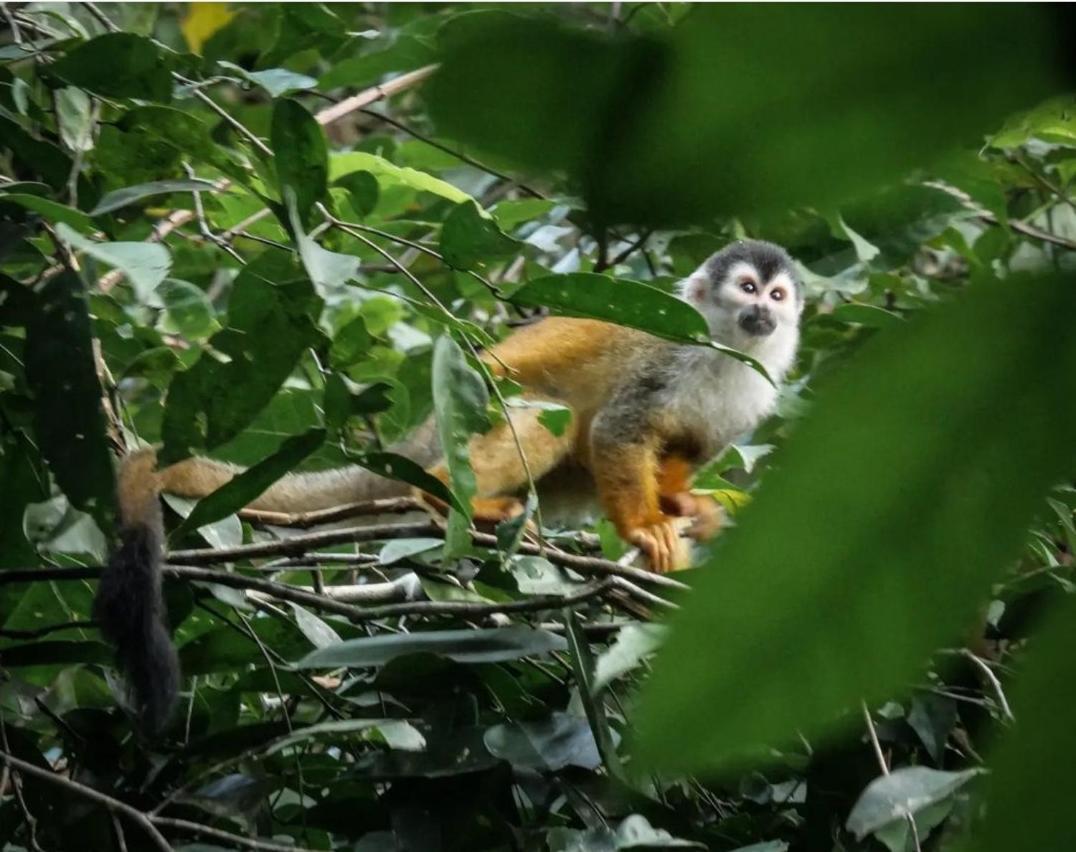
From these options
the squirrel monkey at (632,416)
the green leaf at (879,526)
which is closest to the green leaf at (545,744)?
the squirrel monkey at (632,416)

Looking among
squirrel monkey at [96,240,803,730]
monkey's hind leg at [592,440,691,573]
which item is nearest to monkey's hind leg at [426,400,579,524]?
squirrel monkey at [96,240,803,730]

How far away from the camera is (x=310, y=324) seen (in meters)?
1.27

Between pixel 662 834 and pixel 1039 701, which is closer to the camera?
pixel 1039 701

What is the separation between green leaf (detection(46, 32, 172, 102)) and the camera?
1.37m

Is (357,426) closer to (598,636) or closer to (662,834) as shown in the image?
(598,636)

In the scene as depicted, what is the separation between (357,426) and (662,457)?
0.98 metres

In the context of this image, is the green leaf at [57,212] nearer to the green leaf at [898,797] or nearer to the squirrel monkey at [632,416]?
the green leaf at [898,797]

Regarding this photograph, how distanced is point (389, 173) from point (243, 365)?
1.59 feet

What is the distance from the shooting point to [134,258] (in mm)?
1002

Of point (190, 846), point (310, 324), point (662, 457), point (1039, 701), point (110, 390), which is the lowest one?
point (662, 457)

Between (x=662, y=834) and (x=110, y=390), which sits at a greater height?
(x=110, y=390)

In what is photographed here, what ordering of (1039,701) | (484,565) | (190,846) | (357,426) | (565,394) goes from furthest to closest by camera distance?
(565,394) → (357,426) → (484,565) → (190,846) → (1039,701)

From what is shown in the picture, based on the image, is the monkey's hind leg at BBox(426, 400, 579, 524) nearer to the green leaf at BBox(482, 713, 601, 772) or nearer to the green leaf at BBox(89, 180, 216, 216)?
the green leaf at BBox(482, 713, 601, 772)

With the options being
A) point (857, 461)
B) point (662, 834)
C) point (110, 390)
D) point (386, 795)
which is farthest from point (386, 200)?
point (857, 461)
